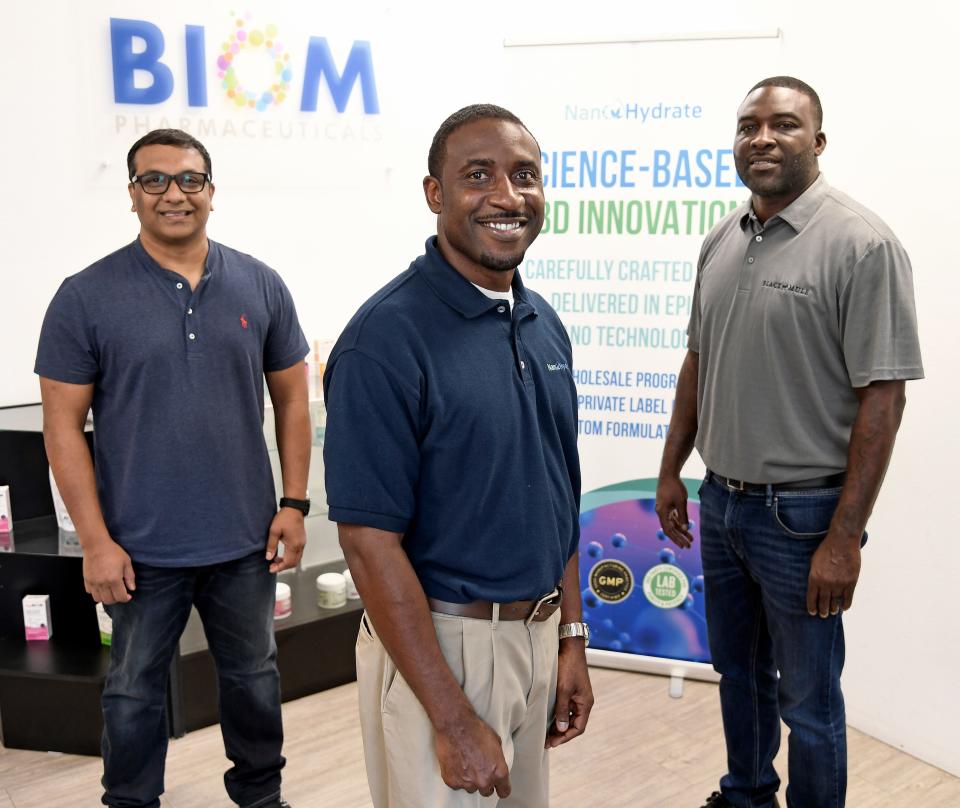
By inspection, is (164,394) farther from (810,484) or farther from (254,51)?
(254,51)

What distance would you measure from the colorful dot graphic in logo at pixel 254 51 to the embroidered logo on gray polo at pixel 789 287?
1.93m

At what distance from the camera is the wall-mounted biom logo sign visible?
2.92 m

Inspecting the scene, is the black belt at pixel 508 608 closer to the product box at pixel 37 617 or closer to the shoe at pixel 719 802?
the shoe at pixel 719 802

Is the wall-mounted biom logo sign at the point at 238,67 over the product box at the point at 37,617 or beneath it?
over

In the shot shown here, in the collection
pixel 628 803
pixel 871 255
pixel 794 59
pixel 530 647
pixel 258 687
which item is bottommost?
pixel 628 803

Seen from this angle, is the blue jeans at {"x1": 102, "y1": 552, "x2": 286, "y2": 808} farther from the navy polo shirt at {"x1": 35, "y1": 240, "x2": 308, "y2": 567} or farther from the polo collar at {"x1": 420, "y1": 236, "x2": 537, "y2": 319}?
the polo collar at {"x1": 420, "y1": 236, "x2": 537, "y2": 319}

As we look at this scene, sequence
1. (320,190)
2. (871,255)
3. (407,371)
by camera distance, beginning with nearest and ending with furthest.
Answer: (407,371) → (871,255) → (320,190)

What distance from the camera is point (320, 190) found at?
338 cm

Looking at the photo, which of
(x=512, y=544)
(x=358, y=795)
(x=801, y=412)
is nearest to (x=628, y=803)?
(x=358, y=795)

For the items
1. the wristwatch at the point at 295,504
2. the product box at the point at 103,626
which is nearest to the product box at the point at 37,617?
the product box at the point at 103,626

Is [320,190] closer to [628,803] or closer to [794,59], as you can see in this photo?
[794,59]

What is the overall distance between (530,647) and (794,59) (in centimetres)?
211

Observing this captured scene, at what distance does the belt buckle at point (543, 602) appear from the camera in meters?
1.51

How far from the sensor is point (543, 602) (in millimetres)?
1521
